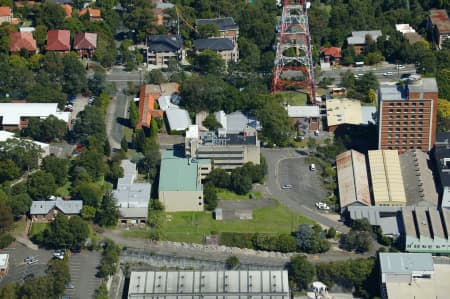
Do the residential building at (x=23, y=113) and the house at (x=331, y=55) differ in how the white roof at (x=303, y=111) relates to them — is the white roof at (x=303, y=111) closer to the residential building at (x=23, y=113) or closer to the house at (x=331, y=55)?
the house at (x=331, y=55)

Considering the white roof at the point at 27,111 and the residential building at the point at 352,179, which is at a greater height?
the white roof at the point at 27,111

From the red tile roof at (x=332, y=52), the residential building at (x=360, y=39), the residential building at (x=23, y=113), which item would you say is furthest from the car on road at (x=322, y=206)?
the residential building at (x=360, y=39)

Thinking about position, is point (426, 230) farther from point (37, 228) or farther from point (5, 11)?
point (5, 11)

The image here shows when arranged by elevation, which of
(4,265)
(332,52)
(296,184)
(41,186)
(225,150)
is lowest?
(4,265)

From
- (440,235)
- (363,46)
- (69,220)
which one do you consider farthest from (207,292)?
(363,46)

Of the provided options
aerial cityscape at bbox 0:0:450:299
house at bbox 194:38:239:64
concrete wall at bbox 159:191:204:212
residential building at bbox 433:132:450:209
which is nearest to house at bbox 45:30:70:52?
aerial cityscape at bbox 0:0:450:299

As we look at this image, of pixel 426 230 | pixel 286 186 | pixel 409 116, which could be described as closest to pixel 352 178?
pixel 286 186

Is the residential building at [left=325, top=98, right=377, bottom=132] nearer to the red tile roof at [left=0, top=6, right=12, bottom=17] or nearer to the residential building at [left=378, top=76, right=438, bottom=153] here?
the residential building at [left=378, top=76, right=438, bottom=153]
